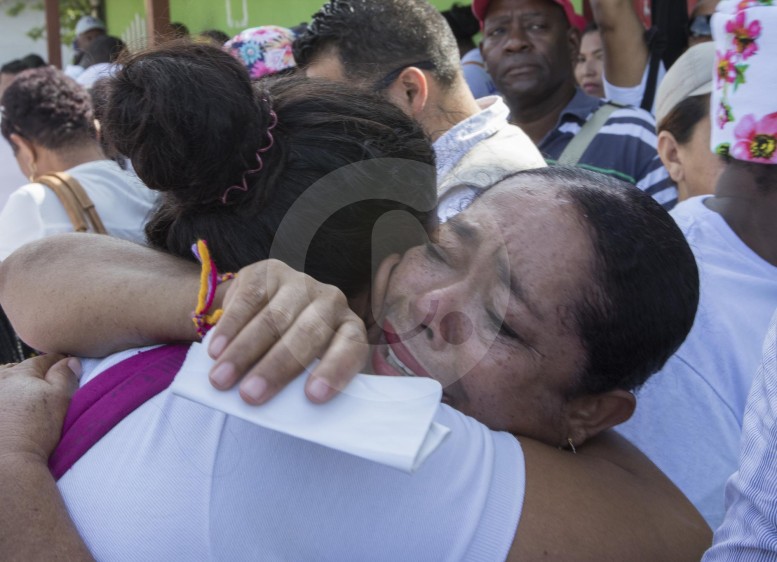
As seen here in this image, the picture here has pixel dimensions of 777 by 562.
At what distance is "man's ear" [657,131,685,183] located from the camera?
302 cm

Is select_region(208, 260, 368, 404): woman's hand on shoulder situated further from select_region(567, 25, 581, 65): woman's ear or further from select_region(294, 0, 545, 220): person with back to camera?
select_region(567, 25, 581, 65): woman's ear

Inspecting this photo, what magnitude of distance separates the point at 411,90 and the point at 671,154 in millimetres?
984

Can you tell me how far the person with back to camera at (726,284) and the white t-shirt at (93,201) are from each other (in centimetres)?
203

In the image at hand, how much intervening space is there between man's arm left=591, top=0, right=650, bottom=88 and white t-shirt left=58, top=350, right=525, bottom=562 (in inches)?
139

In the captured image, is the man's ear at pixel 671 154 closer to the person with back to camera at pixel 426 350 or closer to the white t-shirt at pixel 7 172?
the person with back to camera at pixel 426 350

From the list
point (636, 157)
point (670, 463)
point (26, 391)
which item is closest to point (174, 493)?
point (26, 391)

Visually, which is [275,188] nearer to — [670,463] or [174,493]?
[174,493]

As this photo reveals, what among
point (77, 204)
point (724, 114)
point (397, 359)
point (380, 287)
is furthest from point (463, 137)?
point (77, 204)

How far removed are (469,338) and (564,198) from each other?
33 cm

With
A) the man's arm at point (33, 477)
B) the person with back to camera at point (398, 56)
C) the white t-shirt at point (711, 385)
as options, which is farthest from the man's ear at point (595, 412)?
the person with back to camera at point (398, 56)

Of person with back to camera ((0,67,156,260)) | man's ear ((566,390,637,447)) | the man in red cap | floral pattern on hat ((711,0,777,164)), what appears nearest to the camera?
man's ear ((566,390,637,447))

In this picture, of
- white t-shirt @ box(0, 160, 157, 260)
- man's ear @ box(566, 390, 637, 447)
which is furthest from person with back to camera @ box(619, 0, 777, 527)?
white t-shirt @ box(0, 160, 157, 260)

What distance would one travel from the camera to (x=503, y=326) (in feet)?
4.61

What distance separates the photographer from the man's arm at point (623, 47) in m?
4.21
